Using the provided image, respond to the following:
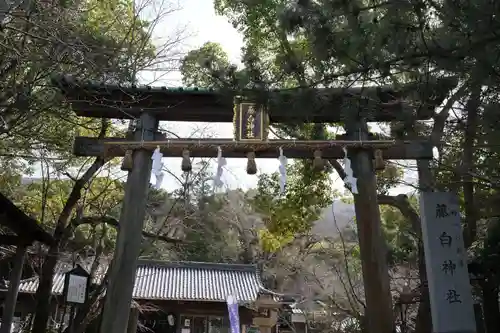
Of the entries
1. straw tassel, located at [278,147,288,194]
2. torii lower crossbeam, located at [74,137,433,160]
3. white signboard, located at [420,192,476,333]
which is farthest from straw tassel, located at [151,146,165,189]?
white signboard, located at [420,192,476,333]

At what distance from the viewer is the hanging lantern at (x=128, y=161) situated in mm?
6303

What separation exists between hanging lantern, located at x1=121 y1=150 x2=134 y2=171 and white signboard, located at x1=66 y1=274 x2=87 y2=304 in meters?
1.85

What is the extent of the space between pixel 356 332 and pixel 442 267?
7.03 m

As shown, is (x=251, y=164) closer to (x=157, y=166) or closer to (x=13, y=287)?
(x=157, y=166)

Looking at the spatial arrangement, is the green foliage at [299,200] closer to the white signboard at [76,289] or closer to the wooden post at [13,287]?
the white signboard at [76,289]

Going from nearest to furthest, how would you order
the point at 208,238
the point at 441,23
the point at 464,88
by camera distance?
the point at 441,23, the point at 464,88, the point at 208,238

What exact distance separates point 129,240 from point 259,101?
316 centimetres

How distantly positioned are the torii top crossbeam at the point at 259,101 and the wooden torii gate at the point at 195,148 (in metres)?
0.02

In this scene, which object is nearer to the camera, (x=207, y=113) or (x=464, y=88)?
(x=464, y=88)

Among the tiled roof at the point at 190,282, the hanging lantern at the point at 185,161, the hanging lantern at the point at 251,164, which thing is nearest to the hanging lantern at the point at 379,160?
the hanging lantern at the point at 251,164

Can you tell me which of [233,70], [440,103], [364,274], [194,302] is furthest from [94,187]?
[440,103]

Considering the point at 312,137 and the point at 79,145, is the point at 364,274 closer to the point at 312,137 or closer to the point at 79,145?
the point at 312,137

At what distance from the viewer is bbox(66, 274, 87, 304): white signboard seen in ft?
21.7

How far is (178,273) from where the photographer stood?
18.2m
